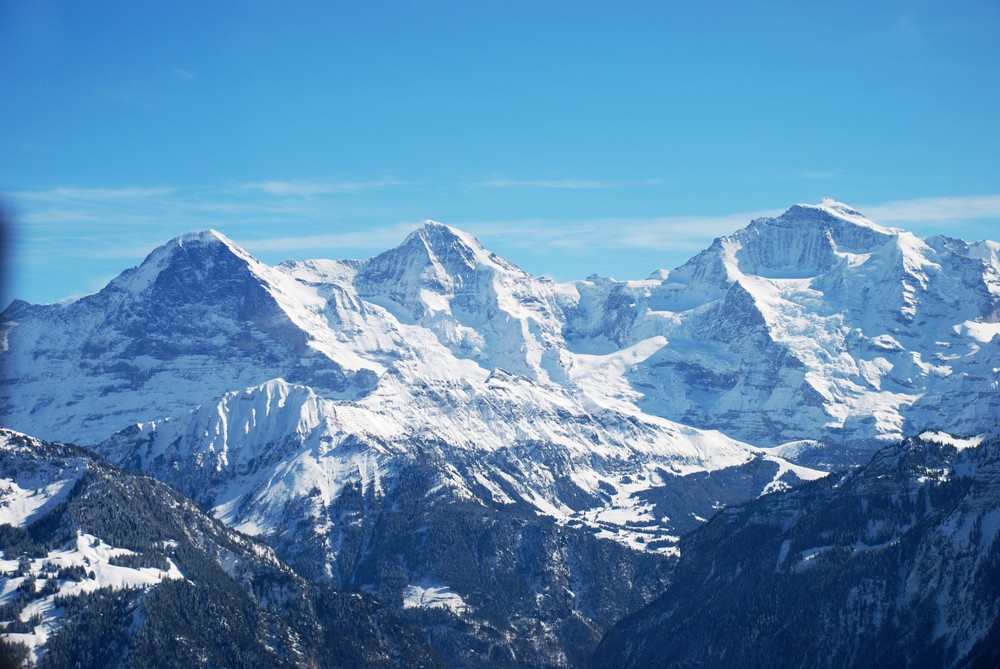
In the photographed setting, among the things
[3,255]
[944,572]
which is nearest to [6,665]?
[3,255]

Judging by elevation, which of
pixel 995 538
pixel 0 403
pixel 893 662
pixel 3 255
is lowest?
pixel 893 662

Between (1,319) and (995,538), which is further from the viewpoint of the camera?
(995,538)

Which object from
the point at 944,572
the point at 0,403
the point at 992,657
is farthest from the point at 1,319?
the point at 944,572

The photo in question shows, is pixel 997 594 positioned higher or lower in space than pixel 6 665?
lower

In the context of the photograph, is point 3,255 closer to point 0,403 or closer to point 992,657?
point 0,403

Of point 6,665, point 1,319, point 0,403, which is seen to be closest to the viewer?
point 6,665

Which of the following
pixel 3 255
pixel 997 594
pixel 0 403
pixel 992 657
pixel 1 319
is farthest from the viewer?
pixel 997 594

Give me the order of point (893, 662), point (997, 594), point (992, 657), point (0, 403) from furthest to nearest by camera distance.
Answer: point (893, 662) < point (997, 594) < point (992, 657) < point (0, 403)

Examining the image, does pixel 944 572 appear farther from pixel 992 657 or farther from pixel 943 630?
pixel 992 657

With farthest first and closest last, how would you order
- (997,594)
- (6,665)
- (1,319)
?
(997,594)
(1,319)
(6,665)
